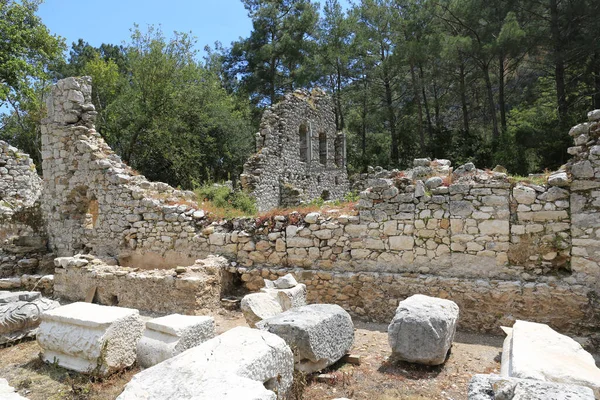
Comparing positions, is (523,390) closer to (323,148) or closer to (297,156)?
(297,156)

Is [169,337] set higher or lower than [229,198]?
lower

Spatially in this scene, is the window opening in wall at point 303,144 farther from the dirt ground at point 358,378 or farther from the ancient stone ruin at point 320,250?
the dirt ground at point 358,378

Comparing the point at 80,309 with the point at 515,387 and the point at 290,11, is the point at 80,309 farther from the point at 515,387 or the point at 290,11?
the point at 290,11

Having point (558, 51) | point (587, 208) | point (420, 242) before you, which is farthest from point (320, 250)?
point (558, 51)

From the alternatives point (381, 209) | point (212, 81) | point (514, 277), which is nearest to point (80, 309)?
point (381, 209)

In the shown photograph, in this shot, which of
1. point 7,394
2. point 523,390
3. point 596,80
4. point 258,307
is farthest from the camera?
point 596,80

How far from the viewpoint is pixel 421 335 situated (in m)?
5.17

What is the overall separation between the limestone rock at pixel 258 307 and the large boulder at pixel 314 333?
86 cm

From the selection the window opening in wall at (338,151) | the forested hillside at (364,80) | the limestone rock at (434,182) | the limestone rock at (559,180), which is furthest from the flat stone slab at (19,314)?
the window opening in wall at (338,151)

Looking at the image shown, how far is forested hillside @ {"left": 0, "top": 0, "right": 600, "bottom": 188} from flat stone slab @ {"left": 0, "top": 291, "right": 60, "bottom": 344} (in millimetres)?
13078

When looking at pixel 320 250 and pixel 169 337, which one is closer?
pixel 169 337

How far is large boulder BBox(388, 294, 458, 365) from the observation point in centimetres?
514

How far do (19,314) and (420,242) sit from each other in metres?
6.84

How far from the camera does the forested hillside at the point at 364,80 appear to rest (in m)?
17.6
